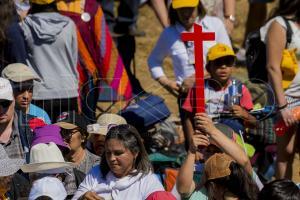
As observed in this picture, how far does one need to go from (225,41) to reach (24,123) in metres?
2.19

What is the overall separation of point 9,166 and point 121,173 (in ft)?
2.48

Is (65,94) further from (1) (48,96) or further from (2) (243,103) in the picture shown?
(2) (243,103)

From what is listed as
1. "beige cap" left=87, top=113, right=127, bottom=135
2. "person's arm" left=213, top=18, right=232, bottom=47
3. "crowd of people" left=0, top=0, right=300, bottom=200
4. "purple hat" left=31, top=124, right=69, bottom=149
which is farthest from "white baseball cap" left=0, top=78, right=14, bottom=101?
"person's arm" left=213, top=18, right=232, bottom=47

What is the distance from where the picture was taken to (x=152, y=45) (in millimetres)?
14727

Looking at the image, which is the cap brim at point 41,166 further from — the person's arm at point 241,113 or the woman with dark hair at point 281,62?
the woman with dark hair at point 281,62

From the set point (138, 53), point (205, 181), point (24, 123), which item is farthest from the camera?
point (138, 53)

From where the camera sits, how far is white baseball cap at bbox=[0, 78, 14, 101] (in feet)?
27.6

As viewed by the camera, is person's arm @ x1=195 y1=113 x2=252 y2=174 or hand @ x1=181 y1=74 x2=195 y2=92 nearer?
person's arm @ x1=195 y1=113 x2=252 y2=174

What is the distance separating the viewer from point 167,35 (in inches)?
392

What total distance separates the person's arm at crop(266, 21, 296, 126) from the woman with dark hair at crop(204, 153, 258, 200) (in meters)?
1.88

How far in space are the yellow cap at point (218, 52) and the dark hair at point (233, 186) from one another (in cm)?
192

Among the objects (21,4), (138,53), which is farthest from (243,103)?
(138,53)

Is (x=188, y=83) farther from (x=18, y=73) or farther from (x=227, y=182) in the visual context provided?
(x=227, y=182)

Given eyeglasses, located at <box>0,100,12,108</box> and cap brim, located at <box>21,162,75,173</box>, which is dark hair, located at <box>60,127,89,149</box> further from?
cap brim, located at <box>21,162,75,173</box>
